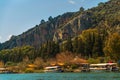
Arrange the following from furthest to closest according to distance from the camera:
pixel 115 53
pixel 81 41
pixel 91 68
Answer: pixel 81 41 → pixel 91 68 → pixel 115 53

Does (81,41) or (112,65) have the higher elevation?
(81,41)

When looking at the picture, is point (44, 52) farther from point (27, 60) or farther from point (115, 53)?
point (115, 53)

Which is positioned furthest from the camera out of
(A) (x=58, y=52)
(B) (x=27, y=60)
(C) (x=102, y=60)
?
(B) (x=27, y=60)

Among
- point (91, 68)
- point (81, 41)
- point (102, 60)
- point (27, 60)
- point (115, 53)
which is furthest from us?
point (27, 60)

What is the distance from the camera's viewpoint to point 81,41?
157250 mm

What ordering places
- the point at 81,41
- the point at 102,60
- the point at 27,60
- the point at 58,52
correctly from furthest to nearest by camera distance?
the point at 27,60, the point at 58,52, the point at 81,41, the point at 102,60

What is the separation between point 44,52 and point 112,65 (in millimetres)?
58384

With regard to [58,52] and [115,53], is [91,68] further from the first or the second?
[58,52]

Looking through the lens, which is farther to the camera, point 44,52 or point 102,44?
point 44,52

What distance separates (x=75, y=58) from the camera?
499ft

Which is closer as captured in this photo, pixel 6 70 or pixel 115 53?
pixel 115 53

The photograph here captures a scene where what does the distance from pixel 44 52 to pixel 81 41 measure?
25.5 m

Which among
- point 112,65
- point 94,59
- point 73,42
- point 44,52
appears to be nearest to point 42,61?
point 44,52

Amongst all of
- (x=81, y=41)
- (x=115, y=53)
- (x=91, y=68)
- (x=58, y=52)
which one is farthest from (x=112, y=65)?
(x=58, y=52)
